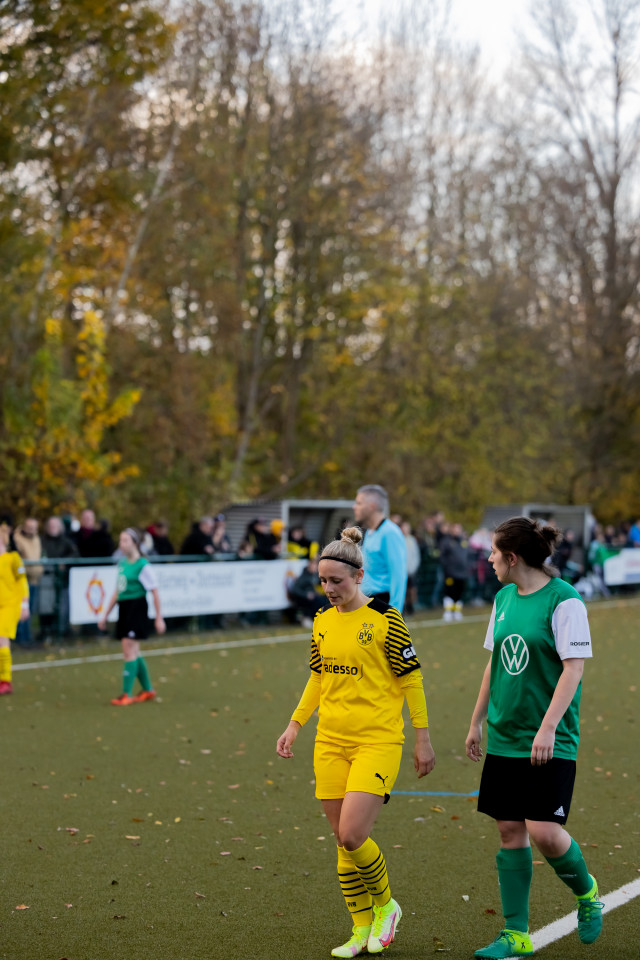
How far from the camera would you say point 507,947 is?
4.99 meters

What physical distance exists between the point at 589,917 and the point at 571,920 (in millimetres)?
626

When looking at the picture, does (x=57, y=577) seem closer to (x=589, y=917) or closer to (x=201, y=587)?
(x=201, y=587)

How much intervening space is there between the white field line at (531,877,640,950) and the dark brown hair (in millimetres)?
1660

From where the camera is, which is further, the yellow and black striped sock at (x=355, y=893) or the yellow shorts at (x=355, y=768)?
the yellow and black striped sock at (x=355, y=893)

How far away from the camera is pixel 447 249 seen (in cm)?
3500

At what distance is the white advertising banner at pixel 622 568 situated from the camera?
31.1m

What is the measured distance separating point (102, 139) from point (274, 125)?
20.3 feet

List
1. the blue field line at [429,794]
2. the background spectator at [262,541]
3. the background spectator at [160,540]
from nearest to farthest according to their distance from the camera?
the blue field line at [429,794] < the background spectator at [160,540] < the background spectator at [262,541]

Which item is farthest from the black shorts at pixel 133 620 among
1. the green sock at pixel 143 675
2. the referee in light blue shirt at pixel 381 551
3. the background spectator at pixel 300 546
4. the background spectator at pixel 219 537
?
the background spectator at pixel 300 546

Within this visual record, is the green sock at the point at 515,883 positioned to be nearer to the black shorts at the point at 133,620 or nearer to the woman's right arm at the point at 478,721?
the woman's right arm at the point at 478,721

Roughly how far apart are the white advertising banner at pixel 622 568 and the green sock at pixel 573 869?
26.5m

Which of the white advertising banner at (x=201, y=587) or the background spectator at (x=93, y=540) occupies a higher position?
the background spectator at (x=93, y=540)

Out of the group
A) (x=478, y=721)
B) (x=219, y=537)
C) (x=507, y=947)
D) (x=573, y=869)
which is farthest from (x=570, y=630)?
(x=219, y=537)

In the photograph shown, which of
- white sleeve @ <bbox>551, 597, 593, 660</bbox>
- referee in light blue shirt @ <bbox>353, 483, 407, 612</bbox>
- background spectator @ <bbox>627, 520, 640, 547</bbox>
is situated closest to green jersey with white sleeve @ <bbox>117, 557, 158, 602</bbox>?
referee in light blue shirt @ <bbox>353, 483, 407, 612</bbox>
